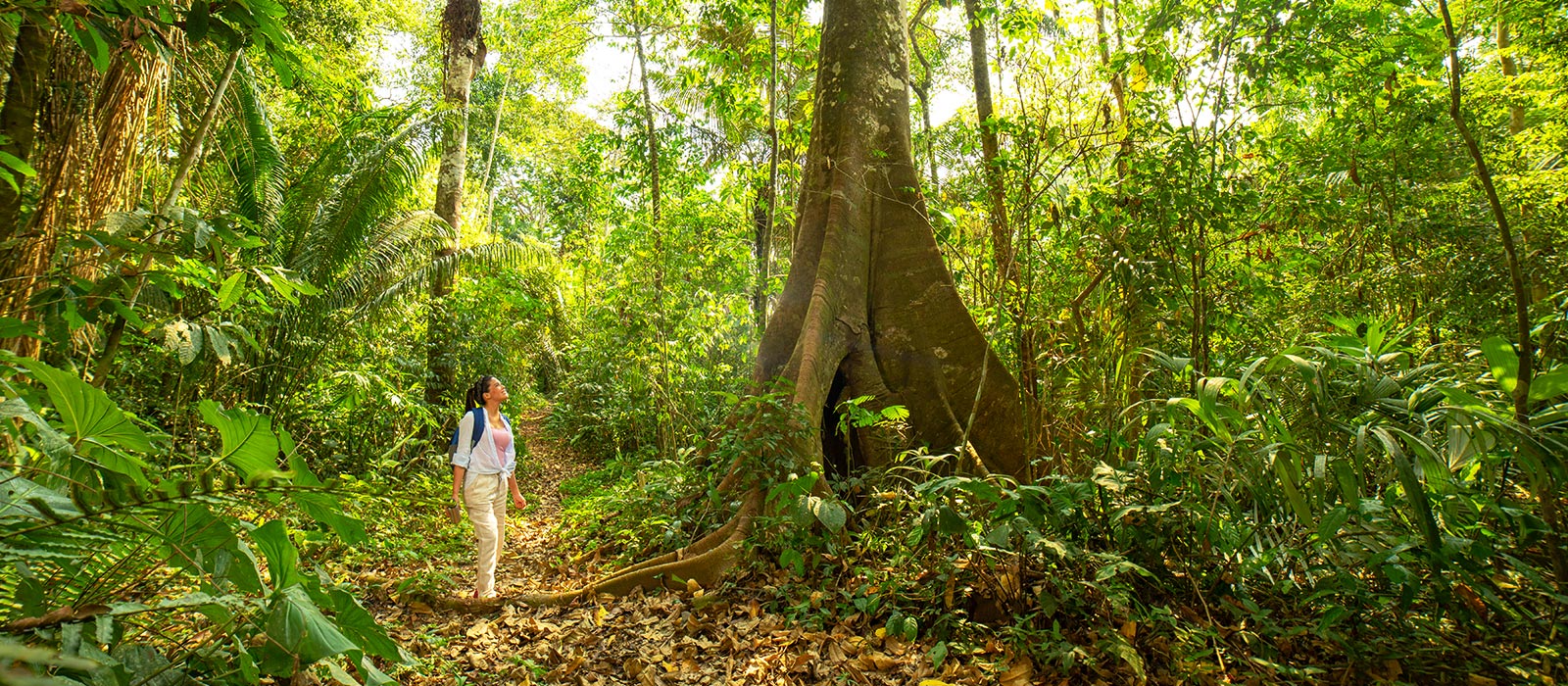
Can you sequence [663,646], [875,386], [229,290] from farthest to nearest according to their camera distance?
1. [875,386]
2. [663,646]
3. [229,290]

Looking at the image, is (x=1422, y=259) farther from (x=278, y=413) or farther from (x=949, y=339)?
(x=278, y=413)

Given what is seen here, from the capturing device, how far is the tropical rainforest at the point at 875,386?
163 centimetres

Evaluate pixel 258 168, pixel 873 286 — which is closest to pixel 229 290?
pixel 873 286

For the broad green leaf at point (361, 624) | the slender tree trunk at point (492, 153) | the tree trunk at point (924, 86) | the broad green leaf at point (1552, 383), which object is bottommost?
the broad green leaf at point (361, 624)

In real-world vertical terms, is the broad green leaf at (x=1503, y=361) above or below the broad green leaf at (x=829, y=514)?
above

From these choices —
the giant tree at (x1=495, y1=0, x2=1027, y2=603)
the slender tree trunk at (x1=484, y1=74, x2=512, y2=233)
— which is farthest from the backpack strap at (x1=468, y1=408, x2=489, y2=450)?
the slender tree trunk at (x1=484, y1=74, x2=512, y2=233)

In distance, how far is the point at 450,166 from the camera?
31.2ft

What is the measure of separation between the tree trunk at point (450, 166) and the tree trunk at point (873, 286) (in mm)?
4907

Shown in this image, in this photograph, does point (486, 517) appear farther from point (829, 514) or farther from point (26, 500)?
point (26, 500)

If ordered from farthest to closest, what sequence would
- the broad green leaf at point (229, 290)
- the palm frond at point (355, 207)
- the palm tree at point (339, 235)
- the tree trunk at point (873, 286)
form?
the palm frond at point (355, 207) → the palm tree at point (339, 235) → the tree trunk at point (873, 286) → the broad green leaf at point (229, 290)

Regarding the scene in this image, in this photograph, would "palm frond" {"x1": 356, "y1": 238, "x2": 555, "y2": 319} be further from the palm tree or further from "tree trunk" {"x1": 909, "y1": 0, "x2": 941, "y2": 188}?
"tree trunk" {"x1": 909, "y1": 0, "x2": 941, "y2": 188}

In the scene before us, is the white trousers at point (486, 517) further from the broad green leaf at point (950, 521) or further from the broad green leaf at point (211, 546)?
the broad green leaf at point (211, 546)

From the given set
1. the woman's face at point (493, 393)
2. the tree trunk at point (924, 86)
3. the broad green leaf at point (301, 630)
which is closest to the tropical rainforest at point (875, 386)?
the broad green leaf at point (301, 630)

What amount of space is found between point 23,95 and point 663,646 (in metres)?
3.01
